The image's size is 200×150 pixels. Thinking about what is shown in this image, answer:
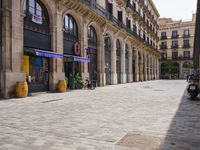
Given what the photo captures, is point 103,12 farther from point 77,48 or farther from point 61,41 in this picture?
point 61,41

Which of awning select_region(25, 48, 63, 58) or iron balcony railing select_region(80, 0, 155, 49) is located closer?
awning select_region(25, 48, 63, 58)

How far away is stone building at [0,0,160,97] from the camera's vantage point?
46.6ft

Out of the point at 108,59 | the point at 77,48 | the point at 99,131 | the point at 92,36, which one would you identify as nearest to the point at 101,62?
the point at 92,36

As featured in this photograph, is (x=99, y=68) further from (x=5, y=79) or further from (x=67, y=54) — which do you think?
(x=5, y=79)

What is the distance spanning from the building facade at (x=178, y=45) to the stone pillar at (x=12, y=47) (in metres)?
62.3

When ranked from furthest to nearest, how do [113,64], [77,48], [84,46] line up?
[113,64] → [84,46] → [77,48]

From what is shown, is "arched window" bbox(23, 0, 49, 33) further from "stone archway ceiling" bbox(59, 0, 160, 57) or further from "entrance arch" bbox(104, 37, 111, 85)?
"entrance arch" bbox(104, 37, 111, 85)

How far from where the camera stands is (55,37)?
18578mm

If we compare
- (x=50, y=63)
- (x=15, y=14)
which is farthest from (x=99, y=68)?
(x=15, y=14)

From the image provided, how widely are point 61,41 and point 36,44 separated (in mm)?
2691

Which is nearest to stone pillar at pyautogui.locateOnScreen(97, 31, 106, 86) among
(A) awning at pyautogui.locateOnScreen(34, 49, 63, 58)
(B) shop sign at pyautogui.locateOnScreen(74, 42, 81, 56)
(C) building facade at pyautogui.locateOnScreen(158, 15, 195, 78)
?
(B) shop sign at pyautogui.locateOnScreen(74, 42, 81, 56)

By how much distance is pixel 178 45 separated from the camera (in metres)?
73.9

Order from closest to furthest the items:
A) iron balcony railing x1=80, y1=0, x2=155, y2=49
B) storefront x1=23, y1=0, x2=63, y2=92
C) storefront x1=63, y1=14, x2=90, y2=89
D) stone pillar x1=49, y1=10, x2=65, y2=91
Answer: storefront x1=23, y1=0, x2=63, y2=92, stone pillar x1=49, y1=10, x2=65, y2=91, storefront x1=63, y1=14, x2=90, y2=89, iron balcony railing x1=80, y1=0, x2=155, y2=49

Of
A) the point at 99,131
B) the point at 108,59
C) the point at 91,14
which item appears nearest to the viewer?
the point at 99,131
